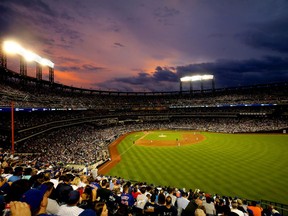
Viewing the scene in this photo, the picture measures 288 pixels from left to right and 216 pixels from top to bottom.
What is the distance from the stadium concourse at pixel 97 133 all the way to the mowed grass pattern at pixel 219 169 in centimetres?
371

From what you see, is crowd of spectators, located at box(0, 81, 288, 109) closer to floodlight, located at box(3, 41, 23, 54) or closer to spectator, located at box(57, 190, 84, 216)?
floodlight, located at box(3, 41, 23, 54)

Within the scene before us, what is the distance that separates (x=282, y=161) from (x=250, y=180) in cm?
1032

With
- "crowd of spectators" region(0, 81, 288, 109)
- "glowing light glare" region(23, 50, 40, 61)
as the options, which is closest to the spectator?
"crowd of spectators" region(0, 81, 288, 109)

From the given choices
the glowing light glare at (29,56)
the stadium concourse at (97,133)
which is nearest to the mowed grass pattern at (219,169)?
the stadium concourse at (97,133)

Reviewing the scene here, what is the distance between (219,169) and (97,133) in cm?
4130

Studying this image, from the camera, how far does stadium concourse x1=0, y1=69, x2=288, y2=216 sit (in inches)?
219

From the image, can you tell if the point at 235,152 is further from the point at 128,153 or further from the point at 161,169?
the point at 128,153

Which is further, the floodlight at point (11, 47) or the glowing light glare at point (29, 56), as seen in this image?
the glowing light glare at point (29, 56)

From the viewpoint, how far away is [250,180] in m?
22.0

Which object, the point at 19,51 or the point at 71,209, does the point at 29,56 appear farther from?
the point at 71,209

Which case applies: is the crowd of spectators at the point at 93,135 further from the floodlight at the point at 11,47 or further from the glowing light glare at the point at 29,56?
the floodlight at the point at 11,47

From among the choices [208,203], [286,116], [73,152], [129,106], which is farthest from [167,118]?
[208,203]

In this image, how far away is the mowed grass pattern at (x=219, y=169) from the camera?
791 inches

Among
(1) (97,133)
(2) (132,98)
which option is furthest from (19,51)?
(2) (132,98)
